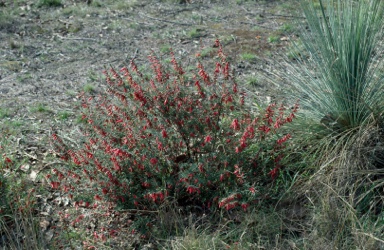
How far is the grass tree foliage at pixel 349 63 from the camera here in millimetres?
4320

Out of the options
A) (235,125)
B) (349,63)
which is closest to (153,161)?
(235,125)

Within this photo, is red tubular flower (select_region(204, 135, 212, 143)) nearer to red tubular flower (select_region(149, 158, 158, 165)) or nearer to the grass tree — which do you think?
red tubular flower (select_region(149, 158, 158, 165))

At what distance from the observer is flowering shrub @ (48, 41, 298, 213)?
4.08 m

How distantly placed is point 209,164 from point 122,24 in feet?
15.3

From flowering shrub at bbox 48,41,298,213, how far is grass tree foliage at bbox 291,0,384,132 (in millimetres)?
486

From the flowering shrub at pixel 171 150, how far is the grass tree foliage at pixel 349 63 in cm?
49

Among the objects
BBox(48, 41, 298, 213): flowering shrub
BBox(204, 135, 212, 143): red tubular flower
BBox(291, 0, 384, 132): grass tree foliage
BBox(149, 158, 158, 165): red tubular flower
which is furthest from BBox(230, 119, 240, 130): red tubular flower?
BBox(291, 0, 384, 132): grass tree foliage

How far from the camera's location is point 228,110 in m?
4.43

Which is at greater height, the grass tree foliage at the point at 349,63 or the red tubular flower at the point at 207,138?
the grass tree foliage at the point at 349,63

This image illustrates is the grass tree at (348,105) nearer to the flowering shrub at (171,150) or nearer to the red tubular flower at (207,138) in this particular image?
the flowering shrub at (171,150)

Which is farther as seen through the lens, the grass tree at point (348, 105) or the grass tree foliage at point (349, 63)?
the grass tree foliage at point (349, 63)

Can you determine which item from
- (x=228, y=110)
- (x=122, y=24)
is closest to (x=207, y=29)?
(x=122, y=24)

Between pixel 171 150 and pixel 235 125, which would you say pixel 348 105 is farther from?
pixel 171 150

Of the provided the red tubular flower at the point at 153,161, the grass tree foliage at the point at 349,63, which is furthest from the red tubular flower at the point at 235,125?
the grass tree foliage at the point at 349,63
